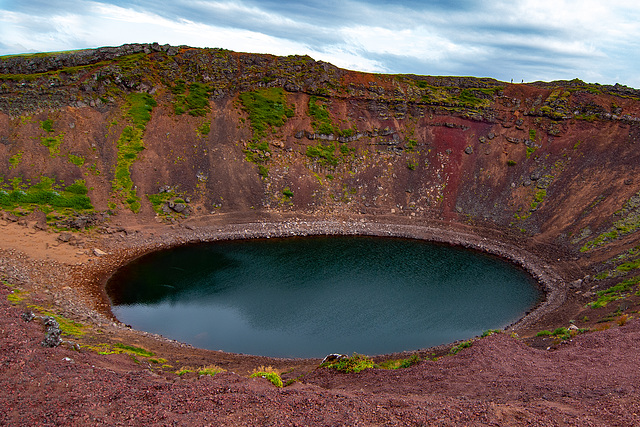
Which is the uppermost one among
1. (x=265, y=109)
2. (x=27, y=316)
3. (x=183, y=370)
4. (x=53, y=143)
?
(x=265, y=109)

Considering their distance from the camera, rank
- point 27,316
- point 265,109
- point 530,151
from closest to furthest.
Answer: point 27,316 → point 530,151 → point 265,109

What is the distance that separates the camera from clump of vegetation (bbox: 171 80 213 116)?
6450 centimetres

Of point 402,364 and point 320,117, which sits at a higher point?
point 320,117

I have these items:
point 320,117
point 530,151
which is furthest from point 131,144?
point 530,151

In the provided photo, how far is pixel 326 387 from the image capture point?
20359 millimetres

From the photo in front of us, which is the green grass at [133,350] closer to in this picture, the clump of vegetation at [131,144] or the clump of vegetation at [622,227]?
the clump of vegetation at [131,144]

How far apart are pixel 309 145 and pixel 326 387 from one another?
5068 cm

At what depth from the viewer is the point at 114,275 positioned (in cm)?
4106

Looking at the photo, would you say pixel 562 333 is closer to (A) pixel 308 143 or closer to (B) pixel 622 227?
(B) pixel 622 227

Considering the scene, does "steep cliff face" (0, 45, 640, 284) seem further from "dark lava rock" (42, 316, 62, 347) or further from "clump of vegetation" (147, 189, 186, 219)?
"dark lava rock" (42, 316, 62, 347)

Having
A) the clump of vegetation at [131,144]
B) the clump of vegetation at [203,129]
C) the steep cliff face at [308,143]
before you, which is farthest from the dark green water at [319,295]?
the clump of vegetation at [203,129]

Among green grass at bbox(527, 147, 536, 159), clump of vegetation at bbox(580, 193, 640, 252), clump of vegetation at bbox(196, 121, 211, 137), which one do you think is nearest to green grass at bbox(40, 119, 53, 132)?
clump of vegetation at bbox(196, 121, 211, 137)

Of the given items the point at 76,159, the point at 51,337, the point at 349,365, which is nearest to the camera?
the point at 51,337

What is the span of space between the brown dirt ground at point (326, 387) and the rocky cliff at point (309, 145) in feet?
88.1
